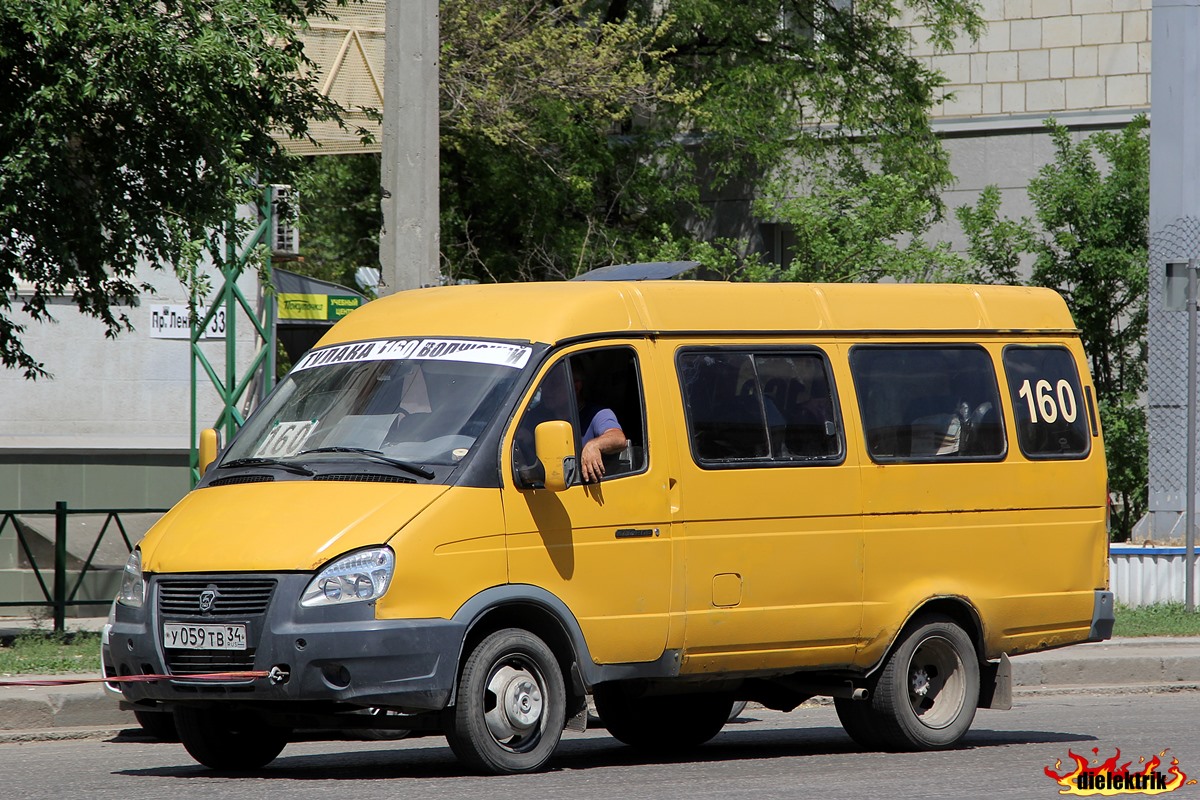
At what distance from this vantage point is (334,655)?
7.92 metres

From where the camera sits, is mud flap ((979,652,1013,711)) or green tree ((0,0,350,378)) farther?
green tree ((0,0,350,378))

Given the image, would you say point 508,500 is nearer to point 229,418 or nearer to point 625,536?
point 625,536

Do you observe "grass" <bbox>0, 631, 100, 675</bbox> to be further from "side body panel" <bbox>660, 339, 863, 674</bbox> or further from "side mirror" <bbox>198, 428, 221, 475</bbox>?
"side body panel" <bbox>660, 339, 863, 674</bbox>

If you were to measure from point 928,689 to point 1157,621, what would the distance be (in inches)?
312

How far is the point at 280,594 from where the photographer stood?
7973mm

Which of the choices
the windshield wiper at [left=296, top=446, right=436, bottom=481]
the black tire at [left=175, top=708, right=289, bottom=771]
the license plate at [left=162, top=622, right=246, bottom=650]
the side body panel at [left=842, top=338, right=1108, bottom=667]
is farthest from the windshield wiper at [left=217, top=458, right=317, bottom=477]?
the side body panel at [left=842, top=338, right=1108, bottom=667]

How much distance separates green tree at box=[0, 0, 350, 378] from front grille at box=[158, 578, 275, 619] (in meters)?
5.32

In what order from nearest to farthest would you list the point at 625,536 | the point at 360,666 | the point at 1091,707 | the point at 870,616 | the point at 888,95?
the point at 360,666 < the point at 625,536 < the point at 870,616 < the point at 1091,707 < the point at 888,95

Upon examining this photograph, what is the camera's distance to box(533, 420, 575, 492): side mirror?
27.2 feet

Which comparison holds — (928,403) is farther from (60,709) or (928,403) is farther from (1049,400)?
(60,709)

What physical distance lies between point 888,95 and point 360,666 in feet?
65.7

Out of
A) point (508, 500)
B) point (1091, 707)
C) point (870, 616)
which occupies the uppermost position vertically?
point (508, 500)

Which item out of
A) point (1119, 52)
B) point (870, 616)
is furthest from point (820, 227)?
point (870, 616)

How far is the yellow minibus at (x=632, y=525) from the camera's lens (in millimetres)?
8117
